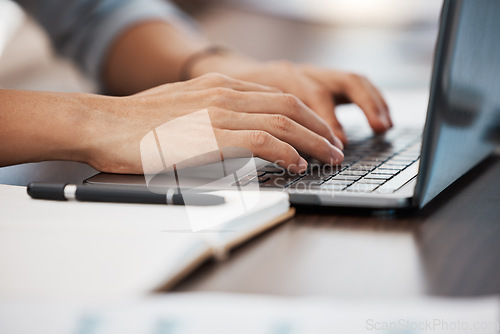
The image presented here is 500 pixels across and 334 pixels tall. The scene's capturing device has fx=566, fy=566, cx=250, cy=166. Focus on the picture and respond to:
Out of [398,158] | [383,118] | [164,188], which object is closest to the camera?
[164,188]

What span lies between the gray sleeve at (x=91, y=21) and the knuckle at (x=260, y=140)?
670 mm

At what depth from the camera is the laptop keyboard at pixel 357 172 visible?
459mm

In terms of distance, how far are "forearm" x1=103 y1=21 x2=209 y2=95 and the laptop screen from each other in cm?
60

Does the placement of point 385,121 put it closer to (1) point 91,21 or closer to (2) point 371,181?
(2) point 371,181

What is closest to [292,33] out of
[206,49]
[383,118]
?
[206,49]

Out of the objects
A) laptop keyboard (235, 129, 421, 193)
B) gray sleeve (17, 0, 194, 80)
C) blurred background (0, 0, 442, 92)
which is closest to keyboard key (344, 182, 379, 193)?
laptop keyboard (235, 129, 421, 193)

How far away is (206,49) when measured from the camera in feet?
3.40

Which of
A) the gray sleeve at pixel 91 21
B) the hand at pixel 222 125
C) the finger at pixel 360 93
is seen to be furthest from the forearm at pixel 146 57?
the hand at pixel 222 125

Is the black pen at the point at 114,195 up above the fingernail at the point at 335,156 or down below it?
above

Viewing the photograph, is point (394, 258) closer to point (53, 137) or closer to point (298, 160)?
point (298, 160)

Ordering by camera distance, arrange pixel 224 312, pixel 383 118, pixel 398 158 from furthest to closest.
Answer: pixel 383 118, pixel 398 158, pixel 224 312

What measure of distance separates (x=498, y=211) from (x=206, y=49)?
69 centimetres

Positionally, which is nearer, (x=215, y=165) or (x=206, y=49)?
(x=215, y=165)

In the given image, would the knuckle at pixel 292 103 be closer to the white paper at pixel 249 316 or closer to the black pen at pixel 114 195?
the black pen at pixel 114 195
